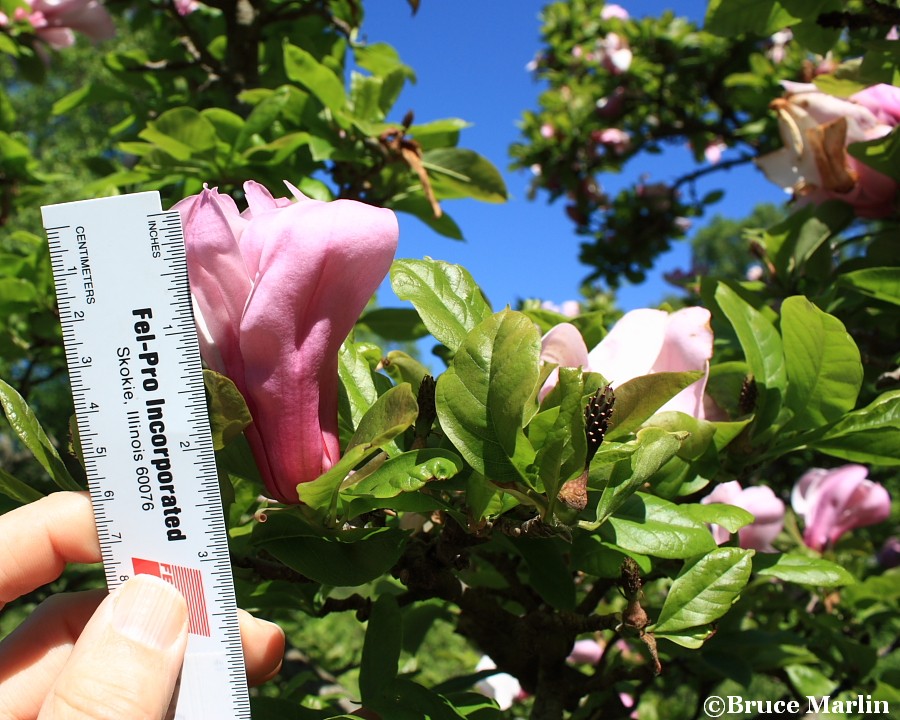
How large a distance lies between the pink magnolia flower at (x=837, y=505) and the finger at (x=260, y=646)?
97 cm

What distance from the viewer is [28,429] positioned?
562mm

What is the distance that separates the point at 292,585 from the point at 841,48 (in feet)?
8.37

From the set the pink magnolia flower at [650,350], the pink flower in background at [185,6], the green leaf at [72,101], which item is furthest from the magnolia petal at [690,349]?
the pink flower in background at [185,6]

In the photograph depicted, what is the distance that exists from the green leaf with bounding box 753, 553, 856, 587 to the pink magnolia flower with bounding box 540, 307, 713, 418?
0.55 ft

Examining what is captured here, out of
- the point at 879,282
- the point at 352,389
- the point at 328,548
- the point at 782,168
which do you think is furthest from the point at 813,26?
the point at 328,548

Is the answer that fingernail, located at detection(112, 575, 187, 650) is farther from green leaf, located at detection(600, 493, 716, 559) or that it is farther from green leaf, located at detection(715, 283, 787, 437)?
green leaf, located at detection(715, 283, 787, 437)

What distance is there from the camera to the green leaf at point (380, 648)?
0.72 meters

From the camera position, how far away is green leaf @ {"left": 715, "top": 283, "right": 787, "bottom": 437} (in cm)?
76

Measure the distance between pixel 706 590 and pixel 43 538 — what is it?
0.52m

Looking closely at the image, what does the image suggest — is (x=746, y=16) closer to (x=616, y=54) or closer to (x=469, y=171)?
(x=469, y=171)

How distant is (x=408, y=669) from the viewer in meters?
1.28

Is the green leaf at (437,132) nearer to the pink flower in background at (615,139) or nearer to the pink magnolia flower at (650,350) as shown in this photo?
the pink magnolia flower at (650,350)

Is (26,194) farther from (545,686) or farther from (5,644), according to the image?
(545,686)

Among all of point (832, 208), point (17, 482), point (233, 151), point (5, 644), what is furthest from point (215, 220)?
point (832, 208)
